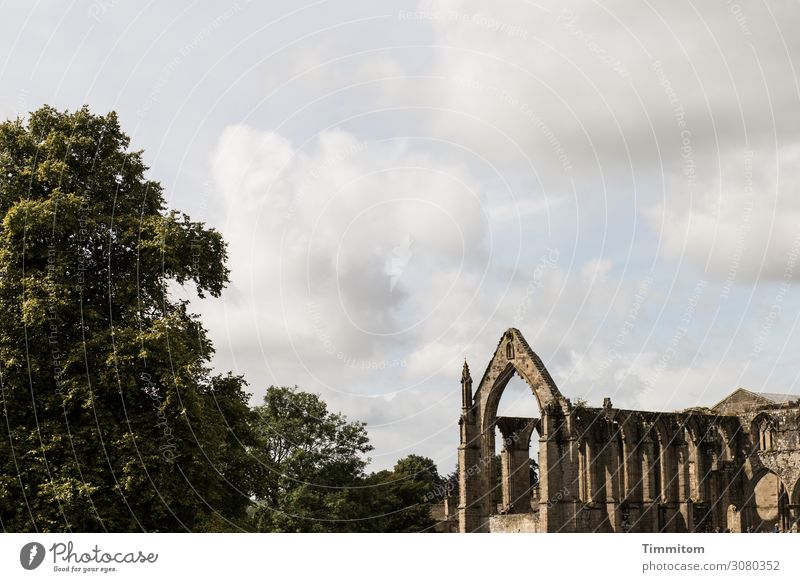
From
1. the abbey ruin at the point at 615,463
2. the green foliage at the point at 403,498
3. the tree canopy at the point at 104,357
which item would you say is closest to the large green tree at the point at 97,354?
the tree canopy at the point at 104,357

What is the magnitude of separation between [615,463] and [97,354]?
28228 mm

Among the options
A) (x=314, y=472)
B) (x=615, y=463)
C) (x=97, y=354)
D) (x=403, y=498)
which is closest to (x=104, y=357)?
(x=97, y=354)

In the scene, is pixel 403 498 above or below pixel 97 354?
above

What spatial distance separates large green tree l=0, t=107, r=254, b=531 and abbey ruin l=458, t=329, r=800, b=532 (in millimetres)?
17586

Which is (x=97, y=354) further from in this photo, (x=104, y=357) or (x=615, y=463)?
(x=615, y=463)

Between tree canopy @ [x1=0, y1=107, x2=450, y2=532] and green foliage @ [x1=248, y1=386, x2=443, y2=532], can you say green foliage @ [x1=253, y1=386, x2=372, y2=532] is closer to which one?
green foliage @ [x1=248, y1=386, x2=443, y2=532]

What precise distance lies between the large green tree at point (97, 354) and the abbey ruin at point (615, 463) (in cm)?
1759

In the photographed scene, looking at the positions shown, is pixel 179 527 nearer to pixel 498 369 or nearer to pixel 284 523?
pixel 498 369

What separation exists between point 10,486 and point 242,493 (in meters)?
7.39

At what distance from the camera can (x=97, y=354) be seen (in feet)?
93.4

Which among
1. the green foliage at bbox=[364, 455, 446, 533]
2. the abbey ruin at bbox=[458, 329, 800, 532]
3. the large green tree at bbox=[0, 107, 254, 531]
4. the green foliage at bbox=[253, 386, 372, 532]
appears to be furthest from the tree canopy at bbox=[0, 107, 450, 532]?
the green foliage at bbox=[364, 455, 446, 533]

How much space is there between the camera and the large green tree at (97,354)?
27438 mm

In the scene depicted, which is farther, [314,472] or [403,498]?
[403,498]
